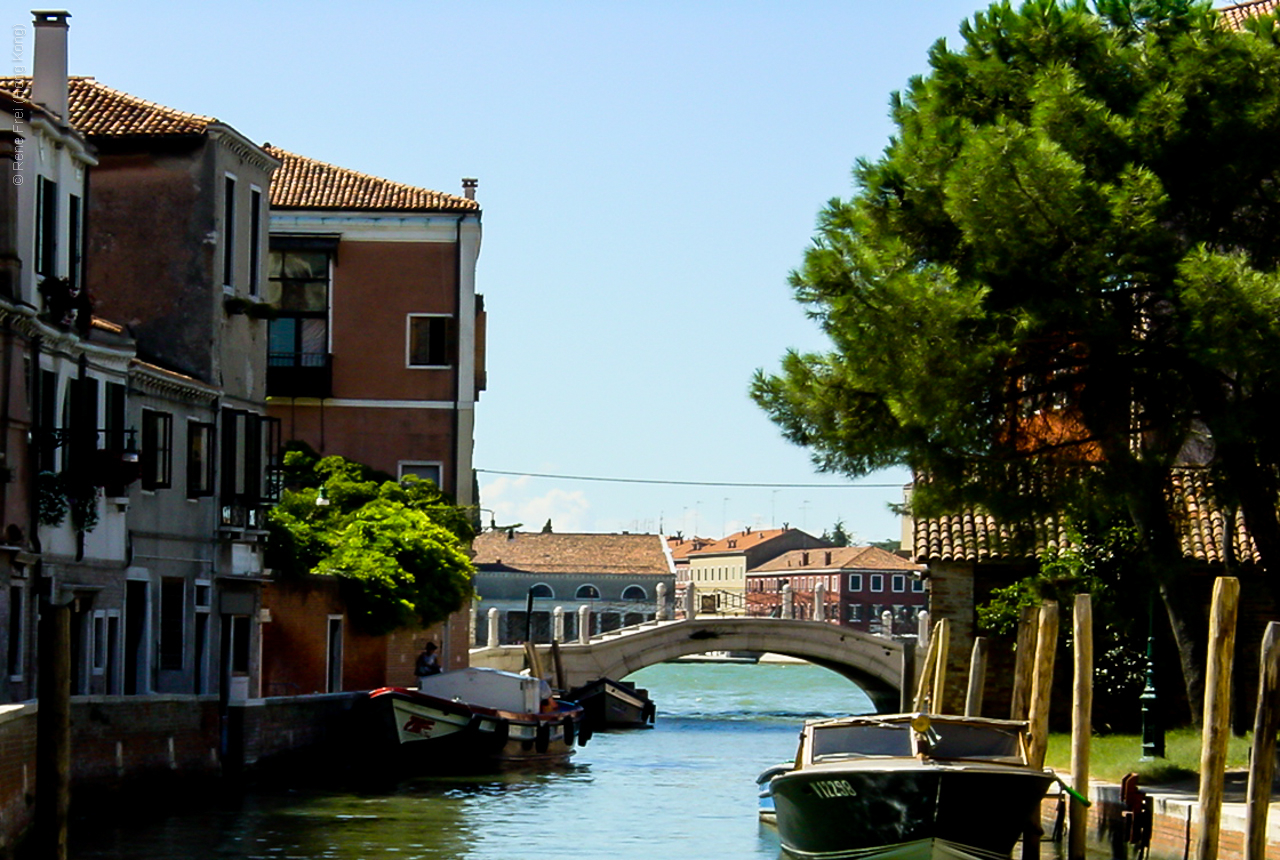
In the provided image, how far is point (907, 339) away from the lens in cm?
2003

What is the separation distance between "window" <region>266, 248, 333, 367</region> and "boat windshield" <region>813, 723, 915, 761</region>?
65.2ft

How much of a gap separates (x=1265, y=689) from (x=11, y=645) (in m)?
11.7

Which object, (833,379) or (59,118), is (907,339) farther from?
(59,118)

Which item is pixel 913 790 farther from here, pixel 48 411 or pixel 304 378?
pixel 304 378

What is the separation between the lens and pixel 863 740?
56.4 ft

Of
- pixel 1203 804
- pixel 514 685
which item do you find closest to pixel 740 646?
pixel 514 685

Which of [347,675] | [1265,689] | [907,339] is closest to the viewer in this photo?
[1265,689]

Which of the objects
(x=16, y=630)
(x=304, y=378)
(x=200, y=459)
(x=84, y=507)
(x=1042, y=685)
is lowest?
(x=1042, y=685)

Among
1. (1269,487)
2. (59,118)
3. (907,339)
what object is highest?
(59,118)

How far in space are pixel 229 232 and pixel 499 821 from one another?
8196 millimetres

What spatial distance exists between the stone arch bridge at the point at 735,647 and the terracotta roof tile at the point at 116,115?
26.7 metres

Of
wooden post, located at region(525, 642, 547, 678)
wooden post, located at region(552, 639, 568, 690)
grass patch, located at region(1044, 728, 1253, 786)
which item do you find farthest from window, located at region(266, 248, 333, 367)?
wooden post, located at region(552, 639, 568, 690)

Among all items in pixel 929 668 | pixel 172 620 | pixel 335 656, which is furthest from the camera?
pixel 335 656

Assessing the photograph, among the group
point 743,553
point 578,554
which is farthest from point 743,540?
point 578,554
